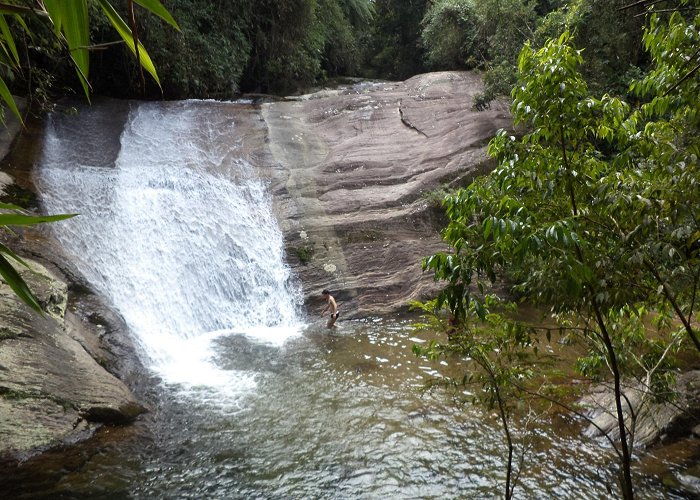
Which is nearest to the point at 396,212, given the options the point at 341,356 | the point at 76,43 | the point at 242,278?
the point at 242,278

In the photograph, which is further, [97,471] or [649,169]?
[97,471]

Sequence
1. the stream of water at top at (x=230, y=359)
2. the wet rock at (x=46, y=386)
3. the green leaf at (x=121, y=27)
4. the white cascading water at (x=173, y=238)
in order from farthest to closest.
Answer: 1. the white cascading water at (x=173, y=238)
2. the wet rock at (x=46, y=386)
3. the stream of water at top at (x=230, y=359)
4. the green leaf at (x=121, y=27)

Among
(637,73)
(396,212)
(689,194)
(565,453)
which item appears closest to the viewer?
(689,194)

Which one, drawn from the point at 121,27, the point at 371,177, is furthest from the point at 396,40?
the point at 121,27

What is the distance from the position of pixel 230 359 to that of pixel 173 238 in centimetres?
379

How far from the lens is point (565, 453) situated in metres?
5.76

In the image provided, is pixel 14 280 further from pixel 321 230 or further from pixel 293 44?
pixel 293 44

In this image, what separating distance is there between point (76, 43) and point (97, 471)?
5.19 meters

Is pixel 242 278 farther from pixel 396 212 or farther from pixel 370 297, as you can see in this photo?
pixel 396 212

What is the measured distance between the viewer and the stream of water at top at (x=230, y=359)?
17.3 ft

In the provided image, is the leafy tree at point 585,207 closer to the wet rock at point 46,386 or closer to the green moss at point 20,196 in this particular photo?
the wet rock at point 46,386

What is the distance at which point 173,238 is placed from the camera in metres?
11.1

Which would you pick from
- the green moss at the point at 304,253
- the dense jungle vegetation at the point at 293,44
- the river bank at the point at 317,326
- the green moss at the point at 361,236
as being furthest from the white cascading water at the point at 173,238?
the dense jungle vegetation at the point at 293,44

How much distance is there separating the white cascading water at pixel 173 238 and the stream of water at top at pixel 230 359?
0.04 meters
